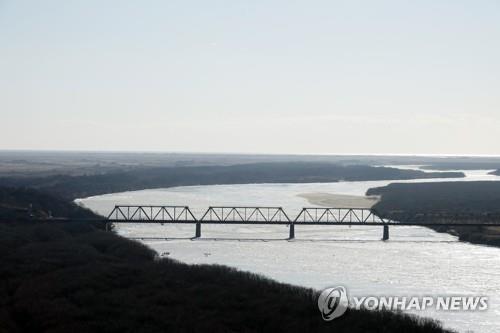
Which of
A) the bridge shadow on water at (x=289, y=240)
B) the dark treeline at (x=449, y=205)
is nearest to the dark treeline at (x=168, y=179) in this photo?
the dark treeline at (x=449, y=205)

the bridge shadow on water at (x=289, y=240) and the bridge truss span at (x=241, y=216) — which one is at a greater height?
the bridge truss span at (x=241, y=216)

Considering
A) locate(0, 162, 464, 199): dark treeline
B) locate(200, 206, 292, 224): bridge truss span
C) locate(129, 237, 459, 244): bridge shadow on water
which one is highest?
locate(0, 162, 464, 199): dark treeline

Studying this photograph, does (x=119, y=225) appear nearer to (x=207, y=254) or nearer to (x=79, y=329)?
(x=207, y=254)

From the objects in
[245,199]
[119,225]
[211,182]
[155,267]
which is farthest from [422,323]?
[211,182]

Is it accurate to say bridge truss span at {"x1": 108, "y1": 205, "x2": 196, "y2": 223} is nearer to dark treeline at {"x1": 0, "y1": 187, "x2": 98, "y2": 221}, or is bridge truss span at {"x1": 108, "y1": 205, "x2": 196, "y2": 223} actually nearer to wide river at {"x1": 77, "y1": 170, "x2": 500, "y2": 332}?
wide river at {"x1": 77, "y1": 170, "x2": 500, "y2": 332}

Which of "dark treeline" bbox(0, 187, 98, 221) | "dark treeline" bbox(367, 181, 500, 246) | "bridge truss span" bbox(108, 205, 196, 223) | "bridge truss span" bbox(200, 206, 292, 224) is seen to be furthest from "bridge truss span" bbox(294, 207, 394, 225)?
"dark treeline" bbox(0, 187, 98, 221)

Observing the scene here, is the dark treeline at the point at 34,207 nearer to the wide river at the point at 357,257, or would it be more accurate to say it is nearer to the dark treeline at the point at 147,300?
the wide river at the point at 357,257
